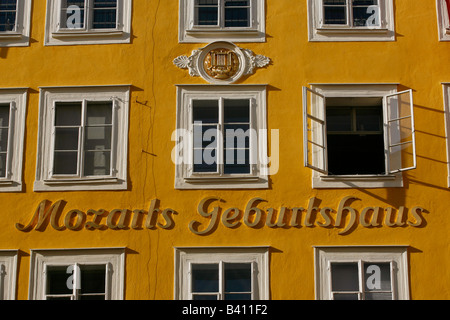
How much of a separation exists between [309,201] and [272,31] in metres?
3.58

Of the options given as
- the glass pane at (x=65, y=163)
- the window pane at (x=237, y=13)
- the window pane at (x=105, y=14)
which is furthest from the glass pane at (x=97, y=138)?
the window pane at (x=237, y=13)

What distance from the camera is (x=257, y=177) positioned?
17578 millimetres

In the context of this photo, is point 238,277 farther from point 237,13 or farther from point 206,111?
point 237,13

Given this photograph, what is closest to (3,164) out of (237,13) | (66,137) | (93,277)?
(66,137)

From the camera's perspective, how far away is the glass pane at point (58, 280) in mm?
17250

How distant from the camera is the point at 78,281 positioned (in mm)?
17234

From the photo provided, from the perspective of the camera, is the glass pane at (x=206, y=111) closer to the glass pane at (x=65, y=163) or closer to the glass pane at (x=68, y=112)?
the glass pane at (x=68, y=112)

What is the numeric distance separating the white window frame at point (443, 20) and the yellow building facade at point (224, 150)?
0.10 ft

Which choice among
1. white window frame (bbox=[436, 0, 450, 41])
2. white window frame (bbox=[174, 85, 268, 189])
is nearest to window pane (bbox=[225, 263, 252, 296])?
white window frame (bbox=[174, 85, 268, 189])

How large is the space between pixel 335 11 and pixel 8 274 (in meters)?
8.21

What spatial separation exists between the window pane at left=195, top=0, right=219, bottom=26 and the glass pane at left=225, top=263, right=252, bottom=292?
4990 millimetres

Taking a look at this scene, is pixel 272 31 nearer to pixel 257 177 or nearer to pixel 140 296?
pixel 257 177
